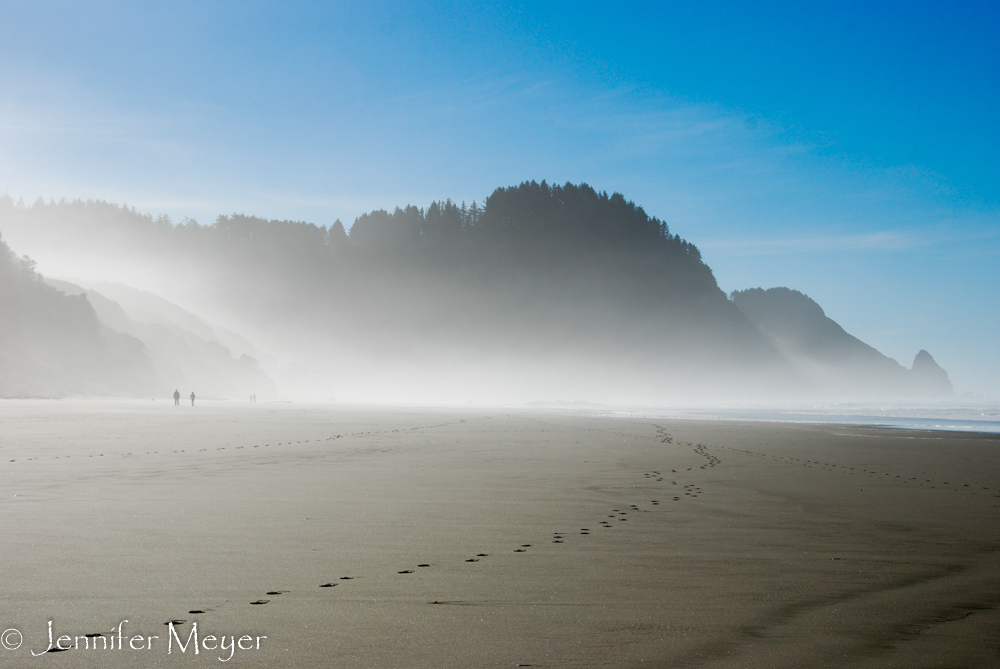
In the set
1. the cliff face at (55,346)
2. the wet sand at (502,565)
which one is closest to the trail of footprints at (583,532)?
the wet sand at (502,565)

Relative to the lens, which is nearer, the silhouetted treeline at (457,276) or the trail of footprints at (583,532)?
the trail of footprints at (583,532)

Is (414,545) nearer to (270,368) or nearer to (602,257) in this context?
(270,368)

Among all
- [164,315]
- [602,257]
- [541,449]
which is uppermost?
[602,257]

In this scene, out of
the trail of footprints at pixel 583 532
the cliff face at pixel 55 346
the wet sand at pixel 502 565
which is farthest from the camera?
the cliff face at pixel 55 346

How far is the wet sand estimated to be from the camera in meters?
3.48

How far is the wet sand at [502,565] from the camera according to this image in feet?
11.4

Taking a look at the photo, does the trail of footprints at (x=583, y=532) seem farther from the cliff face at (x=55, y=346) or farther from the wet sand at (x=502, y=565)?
the cliff face at (x=55, y=346)

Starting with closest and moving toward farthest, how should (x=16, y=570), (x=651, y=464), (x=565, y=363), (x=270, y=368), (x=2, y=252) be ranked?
1. (x=16, y=570)
2. (x=651, y=464)
3. (x=2, y=252)
4. (x=270, y=368)
5. (x=565, y=363)

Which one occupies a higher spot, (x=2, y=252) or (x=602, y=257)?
(x=602, y=257)

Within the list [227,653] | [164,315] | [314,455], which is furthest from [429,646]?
[164,315]

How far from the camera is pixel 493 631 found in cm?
365

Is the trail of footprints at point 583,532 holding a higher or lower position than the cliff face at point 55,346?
lower

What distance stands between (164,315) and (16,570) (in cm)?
11532

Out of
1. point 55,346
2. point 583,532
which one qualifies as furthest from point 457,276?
point 583,532
